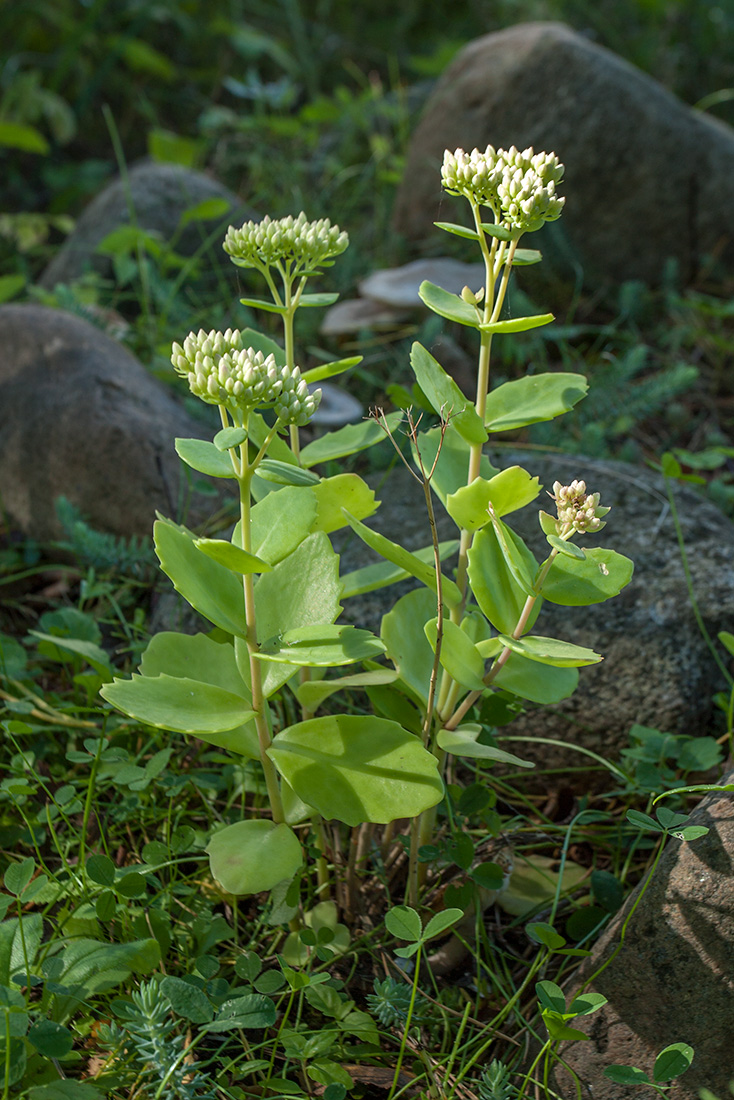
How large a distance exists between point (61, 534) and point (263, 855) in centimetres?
132

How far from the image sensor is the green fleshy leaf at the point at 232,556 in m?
0.92

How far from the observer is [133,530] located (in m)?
2.15

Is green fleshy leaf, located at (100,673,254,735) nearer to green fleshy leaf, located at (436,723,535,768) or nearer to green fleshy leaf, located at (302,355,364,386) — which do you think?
green fleshy leaf, located at (436,723,535,768)

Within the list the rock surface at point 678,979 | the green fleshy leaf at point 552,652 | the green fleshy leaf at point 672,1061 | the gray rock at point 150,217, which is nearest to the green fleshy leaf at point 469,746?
the green fleshy leaf at point 552,652

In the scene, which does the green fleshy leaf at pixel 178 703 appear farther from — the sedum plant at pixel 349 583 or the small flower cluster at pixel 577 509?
the small flower cluster at pixel 577 509

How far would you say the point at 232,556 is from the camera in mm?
949

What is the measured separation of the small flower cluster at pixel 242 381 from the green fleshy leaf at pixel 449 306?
22 centimetres

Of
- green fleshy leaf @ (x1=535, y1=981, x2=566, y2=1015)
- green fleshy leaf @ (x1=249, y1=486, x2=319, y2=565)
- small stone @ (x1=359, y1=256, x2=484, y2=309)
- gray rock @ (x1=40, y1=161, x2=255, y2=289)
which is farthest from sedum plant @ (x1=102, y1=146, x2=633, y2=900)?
gray rock @ (x1=40, y1=161, x2=255, y2=289)

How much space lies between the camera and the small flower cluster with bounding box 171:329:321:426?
96cm

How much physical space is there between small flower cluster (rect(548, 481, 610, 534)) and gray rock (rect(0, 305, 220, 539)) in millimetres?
1309

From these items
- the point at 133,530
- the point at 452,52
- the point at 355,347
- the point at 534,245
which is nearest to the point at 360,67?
the point at 452,52

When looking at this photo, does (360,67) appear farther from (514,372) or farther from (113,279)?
(514,372)

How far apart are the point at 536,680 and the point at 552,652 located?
0.20m

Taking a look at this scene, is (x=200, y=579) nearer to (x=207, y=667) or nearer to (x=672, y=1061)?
(x=207, y=667)
